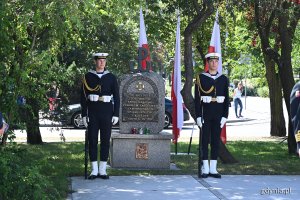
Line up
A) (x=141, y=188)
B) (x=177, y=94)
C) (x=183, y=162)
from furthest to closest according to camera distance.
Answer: (x=177, y=94) → (x=183, y=162) → (x=141, y=188)

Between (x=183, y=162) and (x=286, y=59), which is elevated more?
(x=286, y=59)

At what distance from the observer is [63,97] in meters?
15.0

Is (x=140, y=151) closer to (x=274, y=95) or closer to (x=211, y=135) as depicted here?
(x=211, y=135)

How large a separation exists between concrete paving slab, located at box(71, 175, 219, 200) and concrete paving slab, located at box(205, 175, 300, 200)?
284 mm

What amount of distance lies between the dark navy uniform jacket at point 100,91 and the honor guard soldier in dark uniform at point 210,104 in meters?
→ 1.29

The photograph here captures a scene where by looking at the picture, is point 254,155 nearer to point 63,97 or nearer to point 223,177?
point 223,177

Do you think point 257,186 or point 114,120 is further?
point 114,120

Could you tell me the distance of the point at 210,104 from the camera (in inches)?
386

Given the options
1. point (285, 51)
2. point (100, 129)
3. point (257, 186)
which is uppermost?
point (285, 51)

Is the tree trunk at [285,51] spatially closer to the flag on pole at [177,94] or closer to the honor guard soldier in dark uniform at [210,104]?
the flag on pole at [177,94]

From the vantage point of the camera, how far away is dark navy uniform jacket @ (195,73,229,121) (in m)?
9.78

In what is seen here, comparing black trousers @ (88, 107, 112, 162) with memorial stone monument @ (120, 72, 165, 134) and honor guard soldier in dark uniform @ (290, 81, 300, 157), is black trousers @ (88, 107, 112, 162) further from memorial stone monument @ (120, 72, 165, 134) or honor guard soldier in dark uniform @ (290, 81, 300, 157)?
honor guard soldier in dark uniform @ (290, 81, 300, 157)

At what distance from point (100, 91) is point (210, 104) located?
5.68 ft

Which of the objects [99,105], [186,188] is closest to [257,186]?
[186,188]
